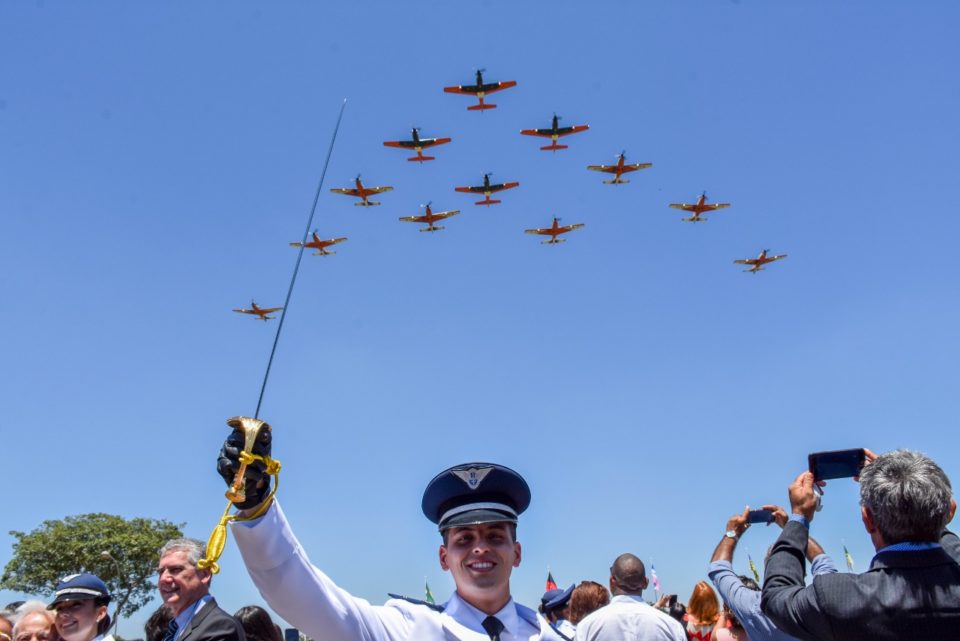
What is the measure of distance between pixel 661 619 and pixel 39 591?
160ft

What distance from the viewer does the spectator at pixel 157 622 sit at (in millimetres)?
5805

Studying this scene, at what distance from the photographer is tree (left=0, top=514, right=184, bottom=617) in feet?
148

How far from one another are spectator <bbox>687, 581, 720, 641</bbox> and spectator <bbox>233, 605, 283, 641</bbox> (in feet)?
13.0

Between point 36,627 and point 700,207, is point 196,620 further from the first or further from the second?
point 700,207

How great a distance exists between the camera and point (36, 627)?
19.0 feet

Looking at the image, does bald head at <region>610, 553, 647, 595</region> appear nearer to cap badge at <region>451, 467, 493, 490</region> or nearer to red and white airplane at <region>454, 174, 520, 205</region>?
cap badge at <region>451, 467, 493, 490</region>

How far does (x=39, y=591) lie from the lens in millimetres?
44562

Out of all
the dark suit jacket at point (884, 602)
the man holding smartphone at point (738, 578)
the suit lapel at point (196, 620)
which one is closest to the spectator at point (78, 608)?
the suit lapel at point (196, 620)

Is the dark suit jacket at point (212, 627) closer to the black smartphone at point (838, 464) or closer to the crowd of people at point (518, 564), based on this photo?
the crowd of people at point (518, 564)

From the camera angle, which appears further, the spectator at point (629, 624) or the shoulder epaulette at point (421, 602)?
the spectator at point (629, 624)

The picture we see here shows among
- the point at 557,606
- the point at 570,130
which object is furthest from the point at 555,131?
the point at 557,606

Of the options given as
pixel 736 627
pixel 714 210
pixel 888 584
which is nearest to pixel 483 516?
pixel 888 584

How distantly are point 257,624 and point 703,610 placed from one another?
13.7 feet

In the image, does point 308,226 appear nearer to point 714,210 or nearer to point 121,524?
point 714,210
